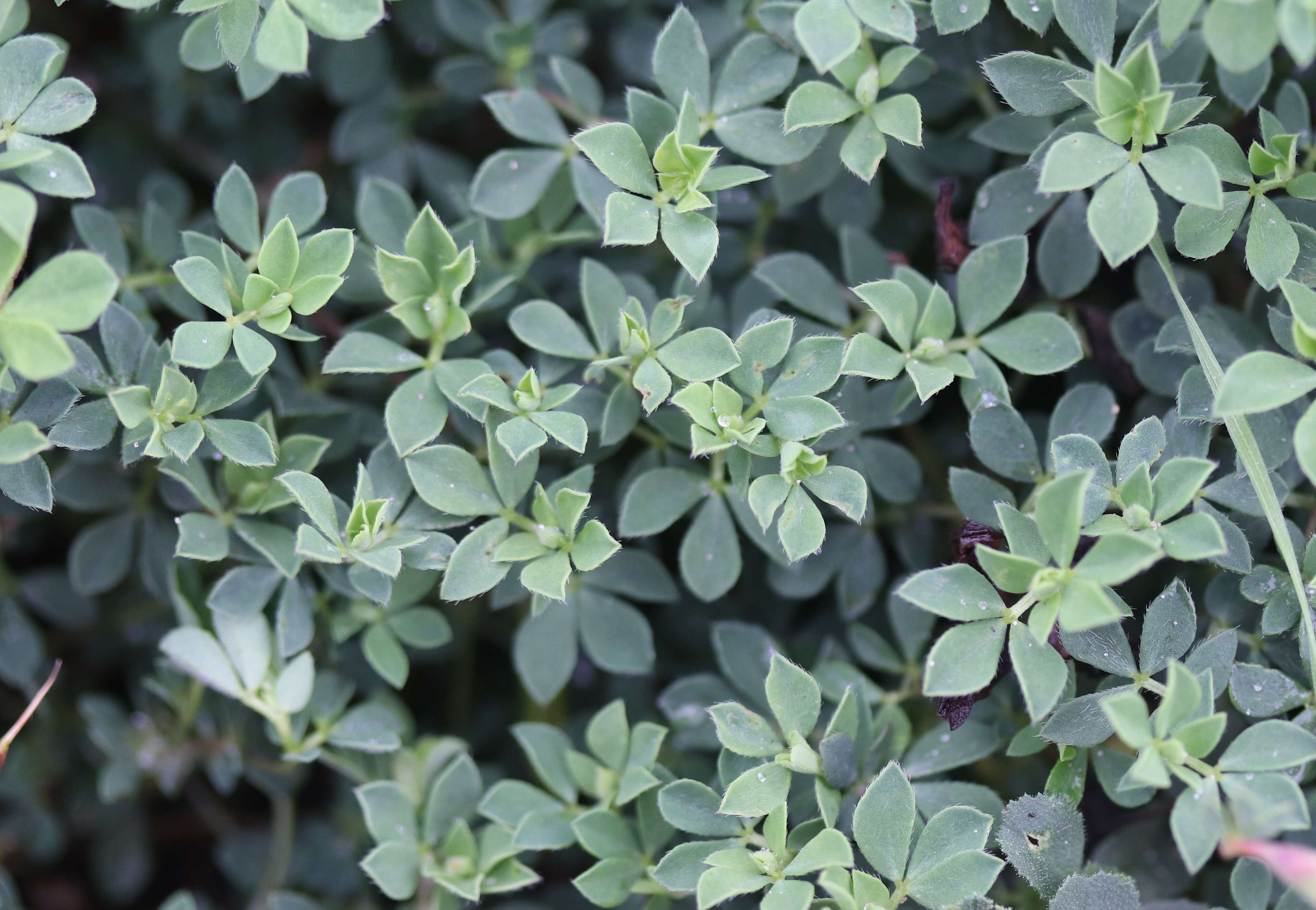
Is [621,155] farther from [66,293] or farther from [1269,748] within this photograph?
[1269,748]

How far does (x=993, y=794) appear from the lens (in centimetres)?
172

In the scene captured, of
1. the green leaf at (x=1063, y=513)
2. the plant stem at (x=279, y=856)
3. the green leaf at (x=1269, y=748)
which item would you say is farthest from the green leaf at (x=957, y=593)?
the plant stem at (x=279, y=856)

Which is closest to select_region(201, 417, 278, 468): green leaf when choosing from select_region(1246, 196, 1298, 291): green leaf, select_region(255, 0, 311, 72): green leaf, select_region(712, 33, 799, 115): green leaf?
select_region(255, 0, 311, 72): green leaf

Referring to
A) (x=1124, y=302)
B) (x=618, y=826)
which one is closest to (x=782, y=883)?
(x=618, y=826)

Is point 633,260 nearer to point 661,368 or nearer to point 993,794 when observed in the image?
point 661,368

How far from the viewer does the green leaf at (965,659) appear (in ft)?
4.79

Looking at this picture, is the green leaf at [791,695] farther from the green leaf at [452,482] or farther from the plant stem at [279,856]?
the plant stem at [279,856]

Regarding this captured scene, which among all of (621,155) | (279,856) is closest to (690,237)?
(621,155)

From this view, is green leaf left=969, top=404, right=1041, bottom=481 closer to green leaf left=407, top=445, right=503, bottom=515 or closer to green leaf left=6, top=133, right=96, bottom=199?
green leaf left=407, top=445, right=503, bottom=515

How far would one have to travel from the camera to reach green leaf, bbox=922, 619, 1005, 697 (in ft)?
4.79

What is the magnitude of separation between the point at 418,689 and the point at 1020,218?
64.9 inches

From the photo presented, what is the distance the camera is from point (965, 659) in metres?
1.49

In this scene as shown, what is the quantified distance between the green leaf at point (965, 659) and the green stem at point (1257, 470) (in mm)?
443

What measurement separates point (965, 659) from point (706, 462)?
61cm
